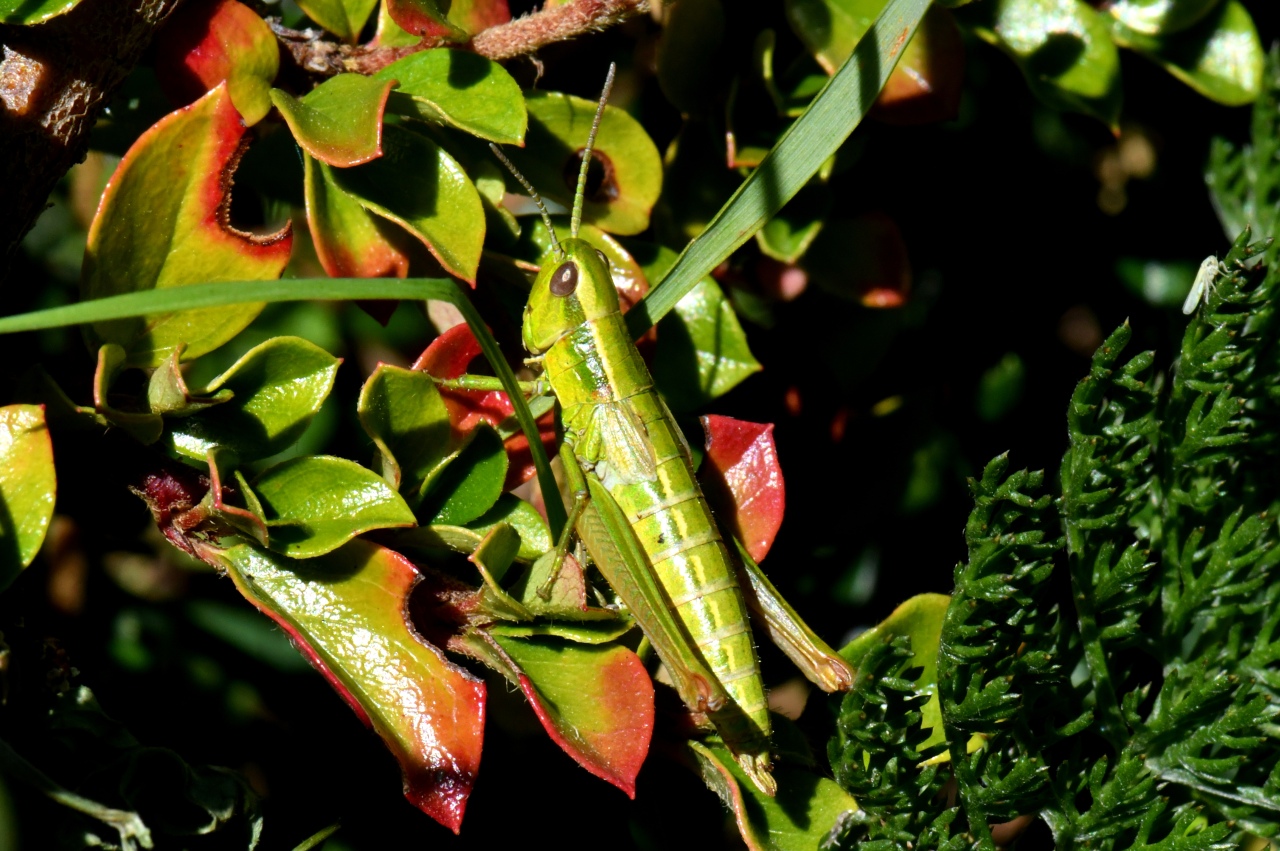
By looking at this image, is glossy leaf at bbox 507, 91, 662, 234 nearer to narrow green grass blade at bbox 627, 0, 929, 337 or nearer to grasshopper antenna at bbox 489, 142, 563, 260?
grasshopper antenna at bbox 489, 142, 563, 260

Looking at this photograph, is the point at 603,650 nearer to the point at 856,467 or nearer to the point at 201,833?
the point at 201,833

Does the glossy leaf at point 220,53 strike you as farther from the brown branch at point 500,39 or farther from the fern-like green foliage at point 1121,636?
the fern-like green foliage at point 1121,636

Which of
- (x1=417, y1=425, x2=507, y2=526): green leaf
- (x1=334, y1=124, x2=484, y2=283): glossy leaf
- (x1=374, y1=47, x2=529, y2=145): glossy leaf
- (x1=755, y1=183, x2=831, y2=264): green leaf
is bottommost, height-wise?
(x1=755, y1=183, x2=831, y2=264): green leaf

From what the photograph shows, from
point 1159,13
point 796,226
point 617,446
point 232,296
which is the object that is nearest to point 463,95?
point 232,296

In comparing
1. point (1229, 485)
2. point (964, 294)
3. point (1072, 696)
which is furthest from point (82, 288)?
point (964, 294)

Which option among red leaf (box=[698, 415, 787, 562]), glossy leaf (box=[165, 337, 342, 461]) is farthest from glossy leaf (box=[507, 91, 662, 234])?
glossy leaf (box=[165, 337, 342, 461])

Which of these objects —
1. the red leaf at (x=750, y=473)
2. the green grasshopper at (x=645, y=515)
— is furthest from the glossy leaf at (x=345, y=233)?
the red leaf at (x=750, y=473)
